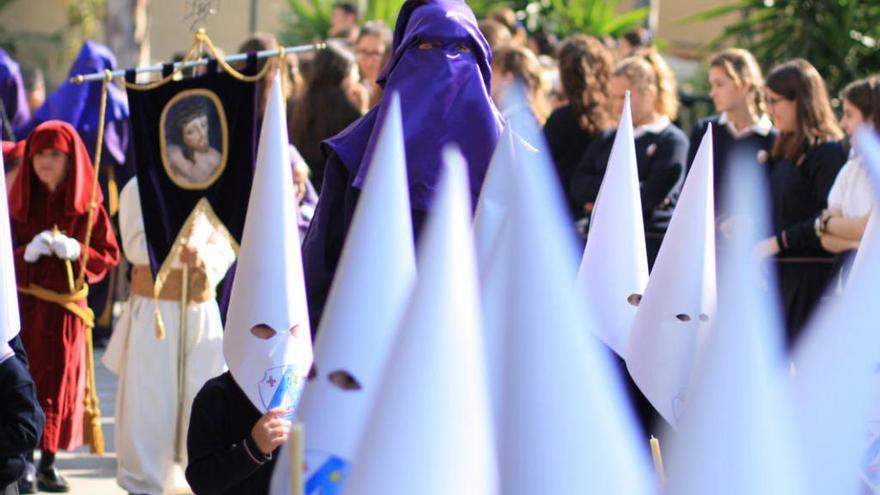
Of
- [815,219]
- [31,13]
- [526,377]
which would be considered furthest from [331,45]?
[31,13]

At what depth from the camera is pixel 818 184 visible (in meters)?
7.16

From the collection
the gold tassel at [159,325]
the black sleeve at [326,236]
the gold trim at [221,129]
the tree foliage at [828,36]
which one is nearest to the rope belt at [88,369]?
the gold tassel at [159,325]

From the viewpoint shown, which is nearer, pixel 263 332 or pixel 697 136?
pixel 263 332

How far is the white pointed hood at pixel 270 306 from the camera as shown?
346cm

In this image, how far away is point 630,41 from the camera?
1191 centimetres

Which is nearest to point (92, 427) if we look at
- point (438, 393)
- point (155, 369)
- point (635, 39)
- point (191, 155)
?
point (155, 369)

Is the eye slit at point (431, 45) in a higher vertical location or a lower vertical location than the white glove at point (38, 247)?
higher

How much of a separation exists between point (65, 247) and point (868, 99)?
353 cm

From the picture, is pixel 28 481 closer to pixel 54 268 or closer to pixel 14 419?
pixel 54 268

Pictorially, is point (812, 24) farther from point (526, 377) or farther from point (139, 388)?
point (526, 377)

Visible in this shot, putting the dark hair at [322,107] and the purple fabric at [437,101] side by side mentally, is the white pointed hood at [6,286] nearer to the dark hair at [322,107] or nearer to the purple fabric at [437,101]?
the purple fabric at [437,101]

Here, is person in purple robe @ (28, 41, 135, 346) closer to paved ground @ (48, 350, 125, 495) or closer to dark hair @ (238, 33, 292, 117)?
paved ground @ (48, 350, 125, 495)

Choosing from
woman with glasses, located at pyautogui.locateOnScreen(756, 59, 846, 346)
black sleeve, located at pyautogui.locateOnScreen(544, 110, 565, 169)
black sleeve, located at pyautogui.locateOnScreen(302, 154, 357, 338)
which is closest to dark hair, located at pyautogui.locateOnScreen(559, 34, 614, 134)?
black sleeve, located at pyautogui.locateOnScreen(544, 110, 565, 169)

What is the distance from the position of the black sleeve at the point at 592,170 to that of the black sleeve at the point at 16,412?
4.11 metres
